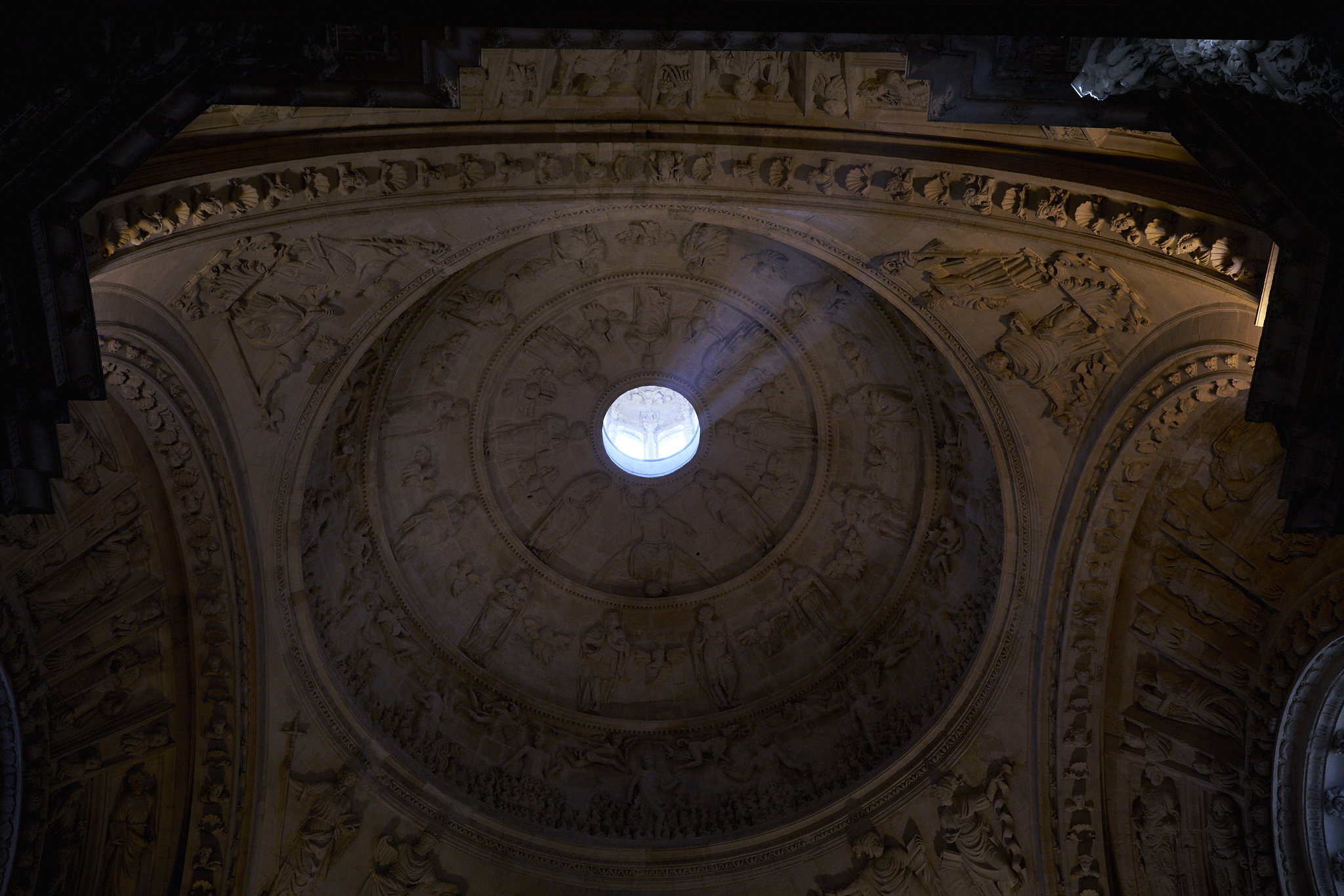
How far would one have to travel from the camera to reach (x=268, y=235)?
903 centimetres

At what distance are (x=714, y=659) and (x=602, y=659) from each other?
1505 mm

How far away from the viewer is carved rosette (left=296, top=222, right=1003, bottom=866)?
12461 millimetres

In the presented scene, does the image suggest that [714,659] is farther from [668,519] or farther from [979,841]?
[979,841]

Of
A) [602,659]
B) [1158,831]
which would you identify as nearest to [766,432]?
[602,659]

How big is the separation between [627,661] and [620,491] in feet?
7.63

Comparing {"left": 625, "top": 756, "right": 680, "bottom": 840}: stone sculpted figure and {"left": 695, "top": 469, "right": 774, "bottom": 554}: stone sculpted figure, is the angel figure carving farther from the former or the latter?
{"left": 695, "top": 469, "right": 774, "bottom": 554}: stone sculpted figure

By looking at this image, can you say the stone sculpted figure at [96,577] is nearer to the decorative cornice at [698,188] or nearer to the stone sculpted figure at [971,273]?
the decorative cornice at [698,188]

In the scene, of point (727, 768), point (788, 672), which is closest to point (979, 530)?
point (788, 672)

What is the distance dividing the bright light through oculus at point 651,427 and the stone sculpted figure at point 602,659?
2.39 metres

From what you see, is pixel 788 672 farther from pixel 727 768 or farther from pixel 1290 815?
pixel 1290 815

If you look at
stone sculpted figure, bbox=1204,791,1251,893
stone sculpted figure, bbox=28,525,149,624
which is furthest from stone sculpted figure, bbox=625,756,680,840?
stone sculpted figure, bbox=28,525,149,624

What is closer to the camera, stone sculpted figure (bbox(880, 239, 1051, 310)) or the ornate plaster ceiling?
the ornate plaster ceiling

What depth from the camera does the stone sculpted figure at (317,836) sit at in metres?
11.5

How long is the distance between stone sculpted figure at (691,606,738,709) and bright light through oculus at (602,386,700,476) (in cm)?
235
